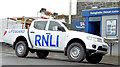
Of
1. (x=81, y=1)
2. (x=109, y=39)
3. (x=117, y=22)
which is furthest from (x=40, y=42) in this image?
(x=81, y=1)

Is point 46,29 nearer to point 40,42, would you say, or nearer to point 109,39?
point 40,42

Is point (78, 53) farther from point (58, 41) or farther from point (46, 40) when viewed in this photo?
point (46, 40)

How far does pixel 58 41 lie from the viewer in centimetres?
1078

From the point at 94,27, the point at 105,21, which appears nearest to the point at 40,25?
the point at 105,21

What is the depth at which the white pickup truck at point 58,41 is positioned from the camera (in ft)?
32.6

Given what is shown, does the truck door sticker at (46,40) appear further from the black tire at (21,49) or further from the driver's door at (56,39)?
the black tire at (21,49)

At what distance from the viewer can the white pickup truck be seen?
995 cm

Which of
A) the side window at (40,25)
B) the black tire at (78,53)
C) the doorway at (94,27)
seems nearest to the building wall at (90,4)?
the doorway at (94,27)

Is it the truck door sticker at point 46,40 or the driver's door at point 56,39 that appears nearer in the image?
the driver's door at point 56,39

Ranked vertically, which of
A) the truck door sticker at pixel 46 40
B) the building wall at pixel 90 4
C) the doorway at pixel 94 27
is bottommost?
the truck door sticker at pixel 46 40

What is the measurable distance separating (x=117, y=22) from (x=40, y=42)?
8658 mm

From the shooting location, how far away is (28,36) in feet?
38.9

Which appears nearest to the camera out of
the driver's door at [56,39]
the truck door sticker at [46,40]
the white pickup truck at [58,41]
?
the white pickup truck at [58,41]

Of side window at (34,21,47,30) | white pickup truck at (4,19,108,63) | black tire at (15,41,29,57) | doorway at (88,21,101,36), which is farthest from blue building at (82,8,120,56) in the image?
black tire at (15,41,29,57)
